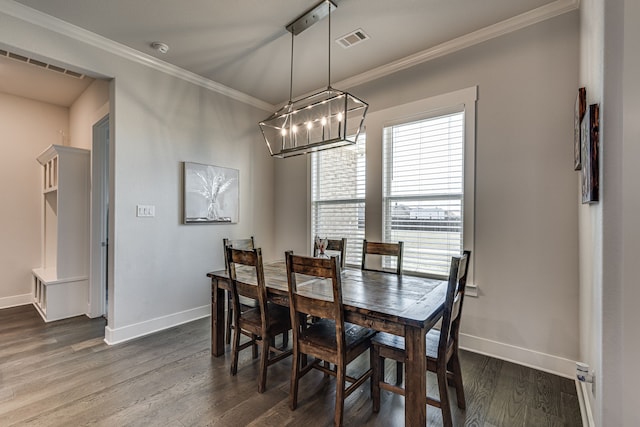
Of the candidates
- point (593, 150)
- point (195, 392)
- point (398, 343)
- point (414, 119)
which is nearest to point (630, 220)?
point (593, 150)

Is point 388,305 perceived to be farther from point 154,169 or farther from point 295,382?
point 154,169

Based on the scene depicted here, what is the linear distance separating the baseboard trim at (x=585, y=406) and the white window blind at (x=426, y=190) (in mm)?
1222

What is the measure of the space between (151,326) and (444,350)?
297 cm

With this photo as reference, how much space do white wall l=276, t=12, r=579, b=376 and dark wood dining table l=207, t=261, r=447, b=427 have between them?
2.77 ft

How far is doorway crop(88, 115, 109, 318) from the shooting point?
370cm

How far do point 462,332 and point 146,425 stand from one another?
8.59 feet

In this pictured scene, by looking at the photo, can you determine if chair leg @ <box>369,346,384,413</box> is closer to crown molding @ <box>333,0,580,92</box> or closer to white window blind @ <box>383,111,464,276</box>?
white window blind @ <box>383,111,464,276</box>

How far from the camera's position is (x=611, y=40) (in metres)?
1.23

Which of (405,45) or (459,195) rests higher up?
(405,45)

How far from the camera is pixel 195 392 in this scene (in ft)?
6.98

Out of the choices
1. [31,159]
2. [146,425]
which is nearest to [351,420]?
[146,425]

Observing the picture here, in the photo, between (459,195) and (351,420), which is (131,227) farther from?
(459,195)

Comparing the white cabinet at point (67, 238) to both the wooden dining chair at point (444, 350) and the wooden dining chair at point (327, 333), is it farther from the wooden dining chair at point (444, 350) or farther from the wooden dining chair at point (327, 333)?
the wooden dining chair at point (444, 350)

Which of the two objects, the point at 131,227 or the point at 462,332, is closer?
the point at 462,332
